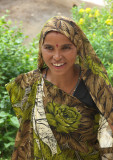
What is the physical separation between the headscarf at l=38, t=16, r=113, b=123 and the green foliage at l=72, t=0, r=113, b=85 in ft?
4.21

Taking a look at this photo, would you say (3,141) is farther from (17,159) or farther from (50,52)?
(50,52)

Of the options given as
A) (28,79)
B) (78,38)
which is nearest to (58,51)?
(78,38)

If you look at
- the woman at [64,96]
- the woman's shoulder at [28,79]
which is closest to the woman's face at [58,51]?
the woman at [64,96]

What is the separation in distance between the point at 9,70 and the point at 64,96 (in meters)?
A: 1.94

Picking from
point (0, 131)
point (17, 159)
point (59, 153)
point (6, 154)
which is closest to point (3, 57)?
point (0, 131)

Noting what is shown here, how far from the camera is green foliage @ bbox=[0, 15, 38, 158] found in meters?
3.13

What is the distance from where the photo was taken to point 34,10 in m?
7.46

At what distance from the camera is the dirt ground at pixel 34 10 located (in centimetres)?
680

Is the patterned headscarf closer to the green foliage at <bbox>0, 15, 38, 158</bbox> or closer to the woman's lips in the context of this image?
the woman's lips

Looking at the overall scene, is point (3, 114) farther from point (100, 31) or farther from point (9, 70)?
point (100, 31)

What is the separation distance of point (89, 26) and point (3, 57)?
1.70 m

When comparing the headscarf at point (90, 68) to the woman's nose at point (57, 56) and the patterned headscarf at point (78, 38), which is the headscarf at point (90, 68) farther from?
the woman's nose at point (57, 56)

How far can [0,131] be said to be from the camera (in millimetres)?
3240

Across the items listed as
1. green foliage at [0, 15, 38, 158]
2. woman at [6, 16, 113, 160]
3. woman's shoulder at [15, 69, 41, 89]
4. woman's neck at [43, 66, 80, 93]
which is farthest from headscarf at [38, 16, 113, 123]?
green foliage at [0, 15, 38, 158]
